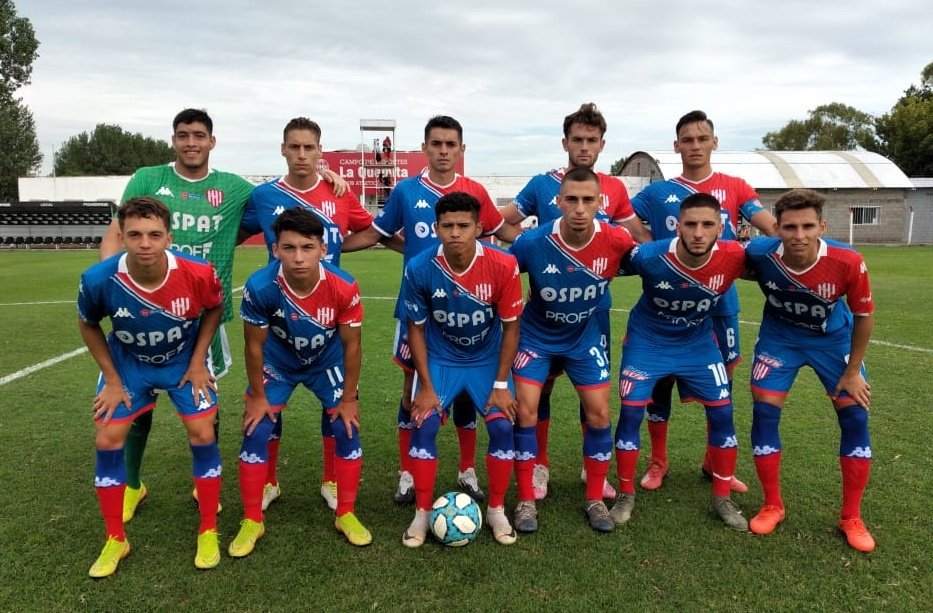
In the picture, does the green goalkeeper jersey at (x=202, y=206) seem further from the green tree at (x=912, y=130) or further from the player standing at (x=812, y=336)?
the green tree at (x=912, y=130)

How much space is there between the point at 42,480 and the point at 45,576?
133 cm

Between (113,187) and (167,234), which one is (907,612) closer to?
(167,234)

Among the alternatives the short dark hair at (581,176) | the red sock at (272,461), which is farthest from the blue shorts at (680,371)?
the red sock at (272,461)

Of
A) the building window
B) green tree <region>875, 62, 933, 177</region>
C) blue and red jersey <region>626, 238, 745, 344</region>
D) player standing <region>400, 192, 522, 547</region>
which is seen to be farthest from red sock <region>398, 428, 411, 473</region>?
green tree <region>875, 62, 933, 177</region>

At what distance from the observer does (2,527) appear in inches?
135

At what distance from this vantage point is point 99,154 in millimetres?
69812

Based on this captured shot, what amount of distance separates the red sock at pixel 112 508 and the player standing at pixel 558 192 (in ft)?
7.72

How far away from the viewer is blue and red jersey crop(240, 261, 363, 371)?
3.19 metres

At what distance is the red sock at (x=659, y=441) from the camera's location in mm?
4129

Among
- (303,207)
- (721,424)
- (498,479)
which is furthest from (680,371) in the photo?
(303,207)

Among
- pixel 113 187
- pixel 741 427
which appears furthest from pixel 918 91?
pixel 113 187

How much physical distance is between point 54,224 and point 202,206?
130 ft

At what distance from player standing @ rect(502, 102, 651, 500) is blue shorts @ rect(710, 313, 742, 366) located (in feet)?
2.41

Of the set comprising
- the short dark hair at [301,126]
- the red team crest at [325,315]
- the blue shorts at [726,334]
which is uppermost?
the short dark hair at [301,126]
